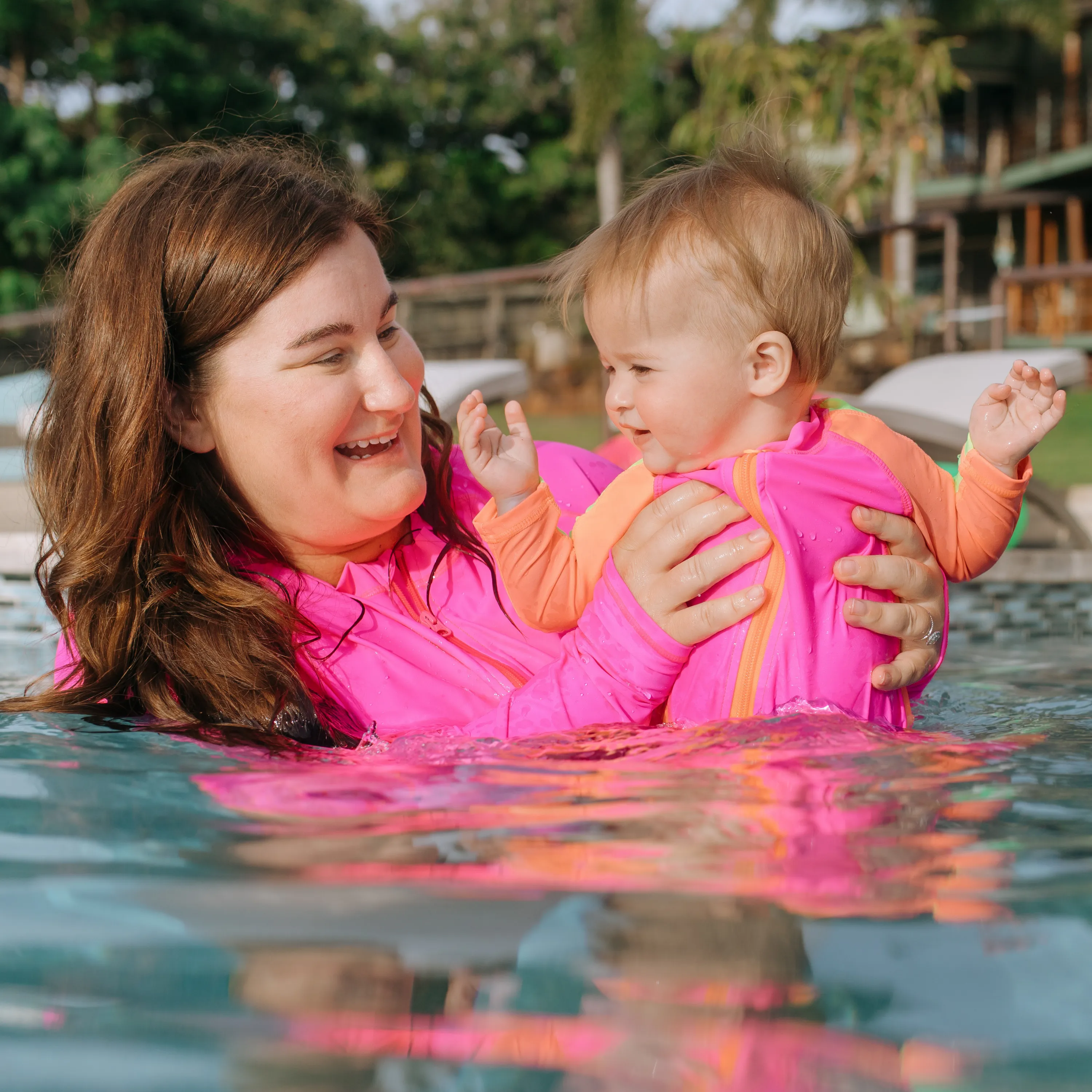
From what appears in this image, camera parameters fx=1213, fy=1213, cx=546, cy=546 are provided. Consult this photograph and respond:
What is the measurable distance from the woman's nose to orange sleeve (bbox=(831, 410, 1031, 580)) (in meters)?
0.80

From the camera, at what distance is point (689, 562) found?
2117 millimetres

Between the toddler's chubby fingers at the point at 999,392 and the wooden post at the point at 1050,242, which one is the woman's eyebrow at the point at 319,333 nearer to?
the toddler's chubby fingers at the point at 999,392

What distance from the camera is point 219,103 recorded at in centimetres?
2306

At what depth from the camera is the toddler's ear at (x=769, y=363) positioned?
211 cm

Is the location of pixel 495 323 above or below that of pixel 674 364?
above

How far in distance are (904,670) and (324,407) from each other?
44.5 inches

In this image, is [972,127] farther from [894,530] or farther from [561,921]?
[561,921]

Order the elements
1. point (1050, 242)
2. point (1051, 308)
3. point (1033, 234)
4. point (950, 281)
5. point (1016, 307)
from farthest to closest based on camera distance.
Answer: point (1050, 242)
point (1033, 234)
point (1016, 307)
point (1051, 308)
point (950, 281)

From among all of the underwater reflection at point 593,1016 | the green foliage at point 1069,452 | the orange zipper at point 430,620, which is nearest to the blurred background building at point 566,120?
the green foliage at point 1069,452

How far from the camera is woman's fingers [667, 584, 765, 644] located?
6.72 ft

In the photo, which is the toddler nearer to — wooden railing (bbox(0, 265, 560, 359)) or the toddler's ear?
Result: the toddler's ear

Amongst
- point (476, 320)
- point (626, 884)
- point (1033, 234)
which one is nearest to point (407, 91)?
point (1033, 234)

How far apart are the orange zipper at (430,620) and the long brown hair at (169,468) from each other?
0.23m

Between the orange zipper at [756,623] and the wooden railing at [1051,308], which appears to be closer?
the orange zipper at [756,623]
